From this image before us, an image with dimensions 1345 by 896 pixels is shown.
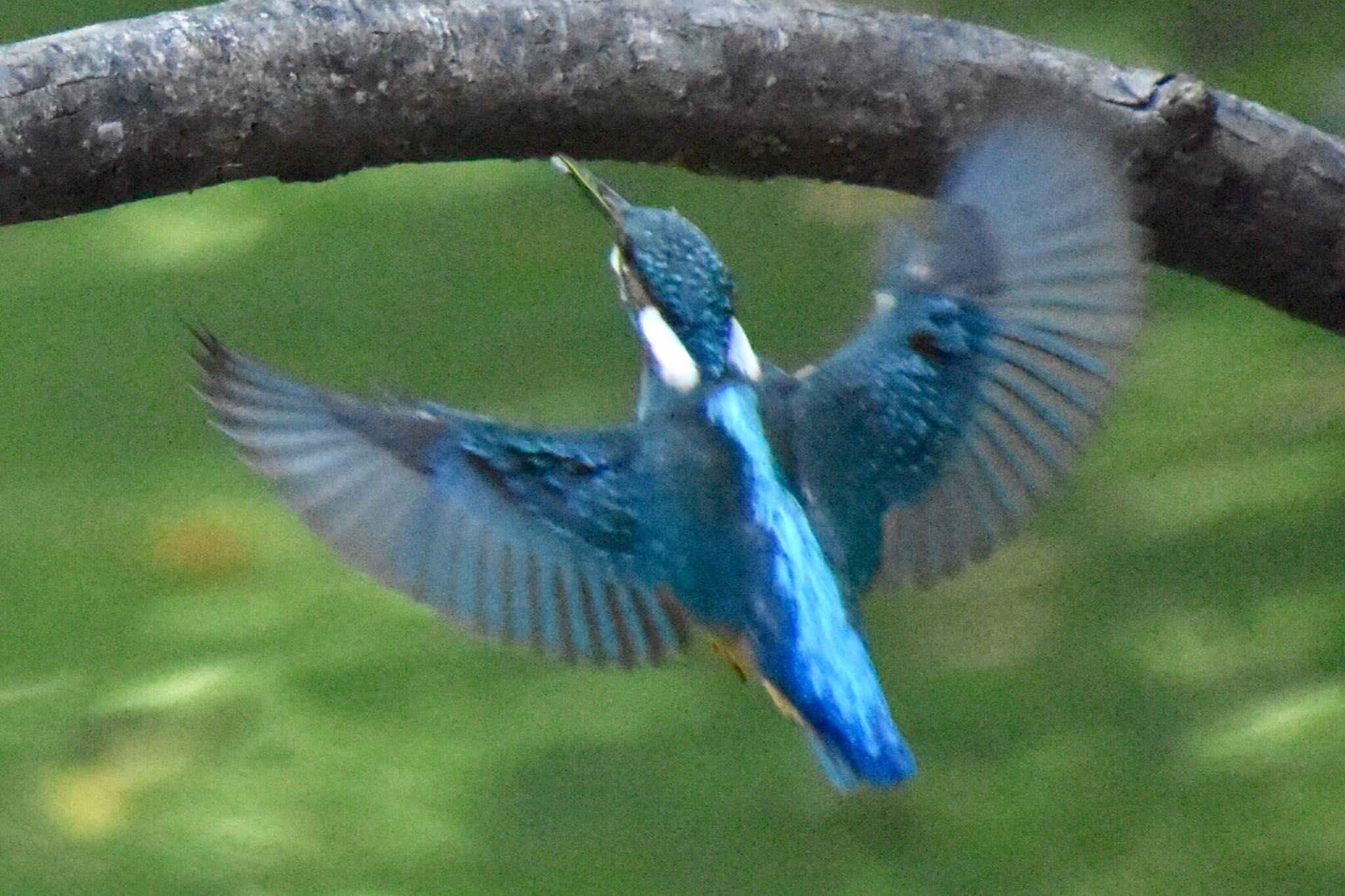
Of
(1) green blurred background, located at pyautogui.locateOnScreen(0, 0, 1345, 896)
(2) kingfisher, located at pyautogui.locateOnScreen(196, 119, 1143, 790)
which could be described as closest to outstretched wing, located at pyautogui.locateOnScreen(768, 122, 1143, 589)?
(2) kingfisher, located at pyautogui.locateOnScreen(196, 119, 1143, 790)

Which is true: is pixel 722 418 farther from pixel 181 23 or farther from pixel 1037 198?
pixel 181 23

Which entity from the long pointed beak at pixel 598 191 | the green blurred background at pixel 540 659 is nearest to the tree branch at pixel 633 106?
the long pointed beak at pixel 598 191

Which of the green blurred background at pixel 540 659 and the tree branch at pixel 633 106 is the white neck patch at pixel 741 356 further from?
the green blurred background at pixel 540 659

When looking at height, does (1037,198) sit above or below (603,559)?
above

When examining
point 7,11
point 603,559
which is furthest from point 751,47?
point 7,11

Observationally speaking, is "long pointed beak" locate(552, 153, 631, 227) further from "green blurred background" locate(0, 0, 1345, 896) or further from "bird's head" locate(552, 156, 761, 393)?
"green blurred background" locate(0, 0, 1345, 896)

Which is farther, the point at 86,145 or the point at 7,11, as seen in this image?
the point at 7,11

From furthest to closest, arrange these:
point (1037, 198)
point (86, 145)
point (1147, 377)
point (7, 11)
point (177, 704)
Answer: point (7, 11), point (1147, 377), point (177, 704), point (1037, 198), point (86, 145)

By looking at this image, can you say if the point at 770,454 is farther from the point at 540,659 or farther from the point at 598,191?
the point at 540,659
